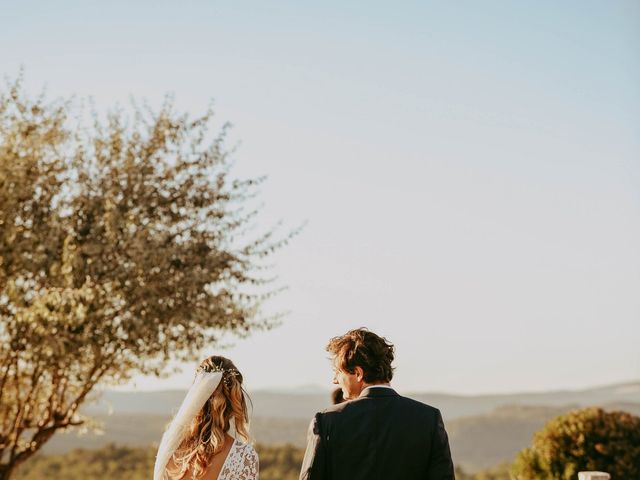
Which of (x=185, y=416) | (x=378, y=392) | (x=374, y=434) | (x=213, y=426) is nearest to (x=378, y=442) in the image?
(x=374, y=434)

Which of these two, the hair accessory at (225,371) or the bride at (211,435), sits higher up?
the hair accessory at (225,371)

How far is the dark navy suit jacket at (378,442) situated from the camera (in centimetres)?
Result: 467

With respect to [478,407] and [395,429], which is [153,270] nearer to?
[395,429]

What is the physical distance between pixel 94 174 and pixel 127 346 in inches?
115

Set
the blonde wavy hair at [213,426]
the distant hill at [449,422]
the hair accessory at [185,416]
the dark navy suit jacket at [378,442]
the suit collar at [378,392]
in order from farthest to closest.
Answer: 1. the distant hill at [449,422]
2. the hair accessory at [185,416]
3. the blonde wavy hair at [213,426]
4. the suit collar at [378,392]
5. the dark navy suit jacket at [378,442]

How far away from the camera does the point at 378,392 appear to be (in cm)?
479

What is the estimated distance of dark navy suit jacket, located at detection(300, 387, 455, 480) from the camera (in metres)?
4.67

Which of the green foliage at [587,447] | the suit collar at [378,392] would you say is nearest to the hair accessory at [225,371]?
the suit collar at [378,392]

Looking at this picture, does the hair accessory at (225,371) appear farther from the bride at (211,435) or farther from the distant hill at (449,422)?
the distant hill at (449,422)

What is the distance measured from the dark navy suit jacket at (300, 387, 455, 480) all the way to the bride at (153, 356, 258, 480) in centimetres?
63

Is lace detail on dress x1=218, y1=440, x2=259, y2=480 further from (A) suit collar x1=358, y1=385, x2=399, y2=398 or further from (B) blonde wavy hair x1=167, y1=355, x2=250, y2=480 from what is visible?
(A) suit collar x1=358, y1=385, x2=399, y2=398

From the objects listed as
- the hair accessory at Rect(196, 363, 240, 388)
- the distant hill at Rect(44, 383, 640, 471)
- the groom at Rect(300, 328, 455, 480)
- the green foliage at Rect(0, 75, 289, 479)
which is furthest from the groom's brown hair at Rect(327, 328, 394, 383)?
the distant hill at Rect(44, 383, 640, 471)

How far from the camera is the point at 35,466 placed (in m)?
22.9

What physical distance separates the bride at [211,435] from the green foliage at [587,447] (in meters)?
8.61
